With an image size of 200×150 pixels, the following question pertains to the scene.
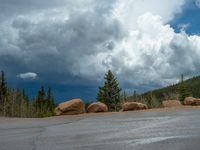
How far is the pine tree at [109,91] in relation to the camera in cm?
6393

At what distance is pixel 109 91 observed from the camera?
65875mm

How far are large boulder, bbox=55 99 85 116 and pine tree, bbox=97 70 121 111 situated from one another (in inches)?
1492

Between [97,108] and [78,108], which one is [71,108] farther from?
[97,108]

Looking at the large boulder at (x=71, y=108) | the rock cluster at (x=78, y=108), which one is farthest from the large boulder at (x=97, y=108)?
the large boulder at (x=71, y=108)

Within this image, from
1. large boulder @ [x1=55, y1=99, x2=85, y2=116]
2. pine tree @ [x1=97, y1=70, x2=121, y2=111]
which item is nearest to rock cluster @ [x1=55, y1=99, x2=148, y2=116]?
Result: large boulder @ [x1=55, y1=99, x2=85, y2=116]

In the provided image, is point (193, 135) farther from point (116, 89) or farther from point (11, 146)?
point (116, 89)

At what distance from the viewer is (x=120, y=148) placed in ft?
30.7

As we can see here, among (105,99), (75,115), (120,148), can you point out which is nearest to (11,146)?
(120,148)

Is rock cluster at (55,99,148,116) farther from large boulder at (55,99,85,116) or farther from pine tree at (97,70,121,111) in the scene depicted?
pine tree at (97,70,121,111)

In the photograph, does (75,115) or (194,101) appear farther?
(194,101)

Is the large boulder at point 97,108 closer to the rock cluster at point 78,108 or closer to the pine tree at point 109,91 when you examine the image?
the rock cluster at point 78,108

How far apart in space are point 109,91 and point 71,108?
1642 inches

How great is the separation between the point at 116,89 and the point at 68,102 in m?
42.7

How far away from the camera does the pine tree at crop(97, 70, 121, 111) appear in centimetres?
6393
